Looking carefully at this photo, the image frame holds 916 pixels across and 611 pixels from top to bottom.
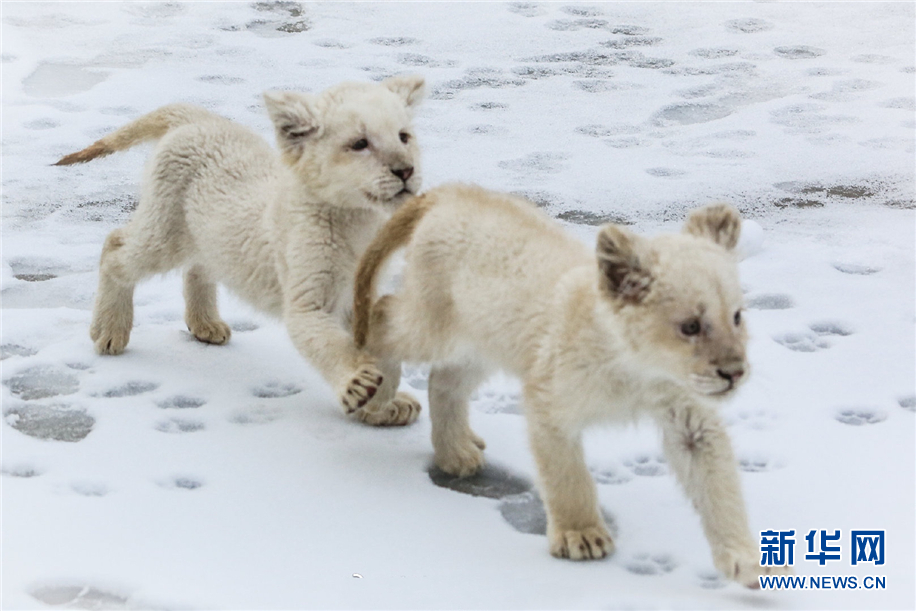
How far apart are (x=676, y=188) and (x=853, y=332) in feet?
6.63

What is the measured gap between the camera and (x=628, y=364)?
3.36 meters

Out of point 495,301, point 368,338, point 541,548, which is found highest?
point 495,301

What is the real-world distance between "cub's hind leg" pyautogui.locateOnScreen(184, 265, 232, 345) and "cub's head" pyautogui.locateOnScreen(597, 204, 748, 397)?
7.81 feet

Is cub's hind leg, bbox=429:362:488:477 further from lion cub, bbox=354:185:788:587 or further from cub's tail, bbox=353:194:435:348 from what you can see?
cub's tail, bbox=353:194:435:348

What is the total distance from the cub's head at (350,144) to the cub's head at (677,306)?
1275 mm

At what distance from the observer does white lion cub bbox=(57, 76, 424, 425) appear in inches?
172

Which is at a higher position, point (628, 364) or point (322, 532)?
point (628, 364)

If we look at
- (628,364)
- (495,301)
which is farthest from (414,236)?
(628,364)

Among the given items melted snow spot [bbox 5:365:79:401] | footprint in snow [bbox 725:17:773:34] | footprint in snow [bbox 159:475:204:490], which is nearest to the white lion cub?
melted snow spot [bbox 5:365:79:401]

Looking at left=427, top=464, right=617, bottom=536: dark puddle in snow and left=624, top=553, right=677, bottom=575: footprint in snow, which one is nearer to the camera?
left=624, top=553, right=677, bottom=575: footprint in snow

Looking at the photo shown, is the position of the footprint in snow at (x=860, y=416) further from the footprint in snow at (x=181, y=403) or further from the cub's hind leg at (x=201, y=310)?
the cub's hind leg at (x=201, y=310)

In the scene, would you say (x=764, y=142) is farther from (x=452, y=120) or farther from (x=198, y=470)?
(x=198, y=470)

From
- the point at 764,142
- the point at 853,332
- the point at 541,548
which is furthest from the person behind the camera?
the point at 764,142

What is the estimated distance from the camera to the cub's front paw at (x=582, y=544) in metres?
3.54
